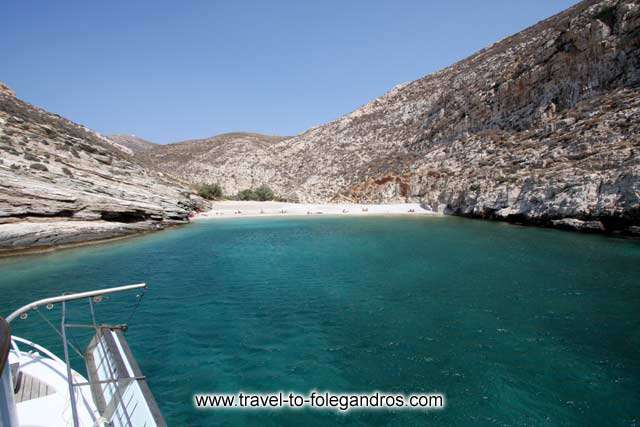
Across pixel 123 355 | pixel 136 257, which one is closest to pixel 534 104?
pixel 136 257

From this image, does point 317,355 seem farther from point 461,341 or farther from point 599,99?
point 599,99

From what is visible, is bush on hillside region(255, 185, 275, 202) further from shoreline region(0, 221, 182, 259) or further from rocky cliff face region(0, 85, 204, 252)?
shoreline region(0, 221, 182, 259)

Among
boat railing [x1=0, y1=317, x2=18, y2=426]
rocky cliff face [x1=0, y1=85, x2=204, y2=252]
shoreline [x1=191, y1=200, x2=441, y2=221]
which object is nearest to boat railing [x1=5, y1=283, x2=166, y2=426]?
boat railing [x1=0, y1=317, x2=18, y2=426]

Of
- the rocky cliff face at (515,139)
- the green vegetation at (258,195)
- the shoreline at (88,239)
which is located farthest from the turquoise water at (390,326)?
the green vegetation at (258,195)

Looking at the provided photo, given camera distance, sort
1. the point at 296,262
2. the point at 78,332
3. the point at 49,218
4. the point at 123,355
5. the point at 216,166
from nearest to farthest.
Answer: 1. the point at 123,355
2. the point at 78,332
3. the point at 296,262
4. the point at 49,218
5. the point at 216,166

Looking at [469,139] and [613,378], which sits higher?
[469,139]

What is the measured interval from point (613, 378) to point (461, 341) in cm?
297

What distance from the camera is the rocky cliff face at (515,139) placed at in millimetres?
26234

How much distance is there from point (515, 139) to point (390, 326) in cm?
4196

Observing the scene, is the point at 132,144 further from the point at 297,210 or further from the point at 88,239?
the point at 88,239

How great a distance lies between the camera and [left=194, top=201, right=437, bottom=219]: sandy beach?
49.2 m

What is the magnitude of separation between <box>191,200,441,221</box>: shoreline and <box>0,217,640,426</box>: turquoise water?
29.4m

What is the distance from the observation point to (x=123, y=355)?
16.8 ft

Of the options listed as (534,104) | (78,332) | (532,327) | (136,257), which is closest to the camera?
(532,327)
